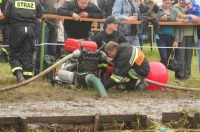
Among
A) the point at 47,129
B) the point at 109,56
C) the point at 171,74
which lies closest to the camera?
the point at 47,129

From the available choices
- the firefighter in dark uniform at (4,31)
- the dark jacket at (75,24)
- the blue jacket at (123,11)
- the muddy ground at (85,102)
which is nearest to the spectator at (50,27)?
the firefighter in dark uniform at (4,31)

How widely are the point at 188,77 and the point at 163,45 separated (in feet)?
3.11

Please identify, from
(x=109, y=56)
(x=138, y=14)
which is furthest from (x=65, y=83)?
(x=138, y=14)

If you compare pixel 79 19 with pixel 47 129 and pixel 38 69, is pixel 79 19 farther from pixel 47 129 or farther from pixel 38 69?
pixel 47 129

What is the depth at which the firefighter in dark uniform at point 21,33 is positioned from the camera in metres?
12.0

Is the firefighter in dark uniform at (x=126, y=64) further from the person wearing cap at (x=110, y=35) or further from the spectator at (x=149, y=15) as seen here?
the spectator at (x=149, y=15)

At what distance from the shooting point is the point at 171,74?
587 inches

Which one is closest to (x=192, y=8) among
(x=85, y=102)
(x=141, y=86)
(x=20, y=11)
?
(x=141, y=86)

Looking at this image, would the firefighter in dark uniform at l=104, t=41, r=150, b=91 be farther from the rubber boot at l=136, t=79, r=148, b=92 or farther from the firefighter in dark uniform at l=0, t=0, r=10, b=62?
the firefighter in dark uniform at l=0, t=0, r=10, b=62

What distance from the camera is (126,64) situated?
11297 mm

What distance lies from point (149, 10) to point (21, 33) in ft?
10.7

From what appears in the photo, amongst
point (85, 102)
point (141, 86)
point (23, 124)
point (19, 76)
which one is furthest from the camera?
point (19, 76)

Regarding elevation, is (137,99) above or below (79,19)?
below

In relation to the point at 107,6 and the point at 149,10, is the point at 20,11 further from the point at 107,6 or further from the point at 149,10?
the point at 107,6
